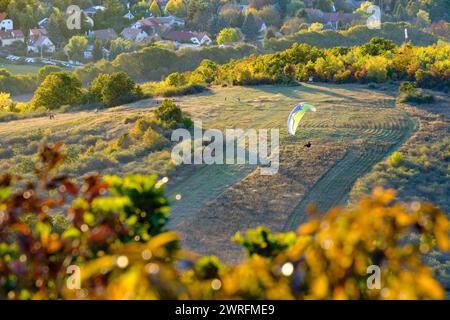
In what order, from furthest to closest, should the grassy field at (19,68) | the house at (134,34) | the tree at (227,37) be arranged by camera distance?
the house at (134,34), the tree at (227,37), the grassy field at (19,68)

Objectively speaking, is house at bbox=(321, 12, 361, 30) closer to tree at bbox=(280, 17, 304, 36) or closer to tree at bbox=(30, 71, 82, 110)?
tree at bbox=(280, 17, 304, 36)

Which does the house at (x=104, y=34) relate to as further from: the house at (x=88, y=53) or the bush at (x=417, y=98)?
the bush at (x=417, y=98)

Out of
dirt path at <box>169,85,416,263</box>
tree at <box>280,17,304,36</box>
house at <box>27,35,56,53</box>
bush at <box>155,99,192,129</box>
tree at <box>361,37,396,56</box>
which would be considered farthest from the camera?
tree at <box>280,17,304,36</box>

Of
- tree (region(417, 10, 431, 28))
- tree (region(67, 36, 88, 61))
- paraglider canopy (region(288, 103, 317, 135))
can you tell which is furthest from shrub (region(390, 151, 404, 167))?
tree (region(417, 10, 431, 28))

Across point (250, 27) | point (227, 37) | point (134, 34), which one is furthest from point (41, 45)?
point (250, 27)

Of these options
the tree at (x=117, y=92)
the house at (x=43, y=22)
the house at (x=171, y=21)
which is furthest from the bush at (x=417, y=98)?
the house at (x=171, y=21)
